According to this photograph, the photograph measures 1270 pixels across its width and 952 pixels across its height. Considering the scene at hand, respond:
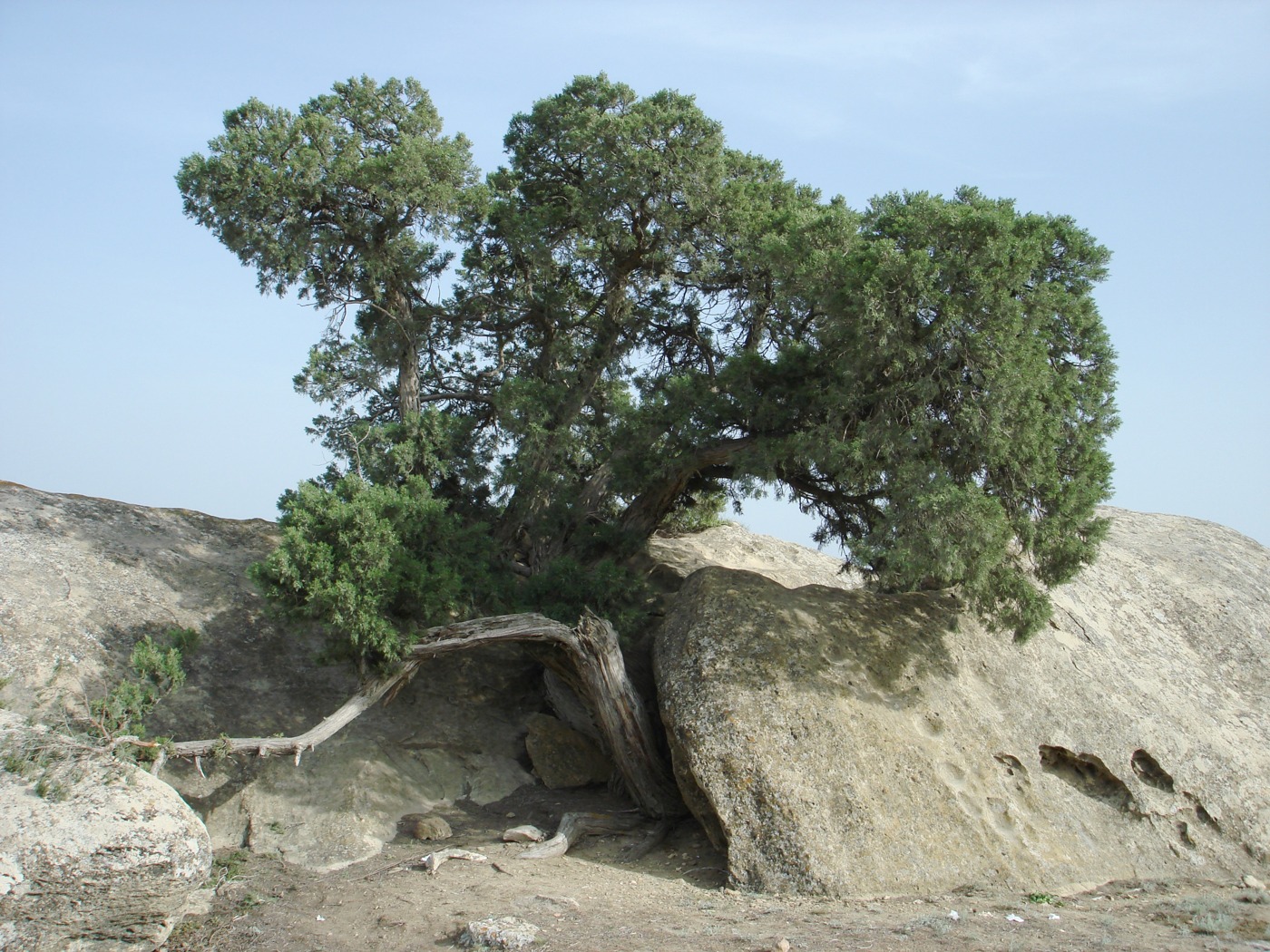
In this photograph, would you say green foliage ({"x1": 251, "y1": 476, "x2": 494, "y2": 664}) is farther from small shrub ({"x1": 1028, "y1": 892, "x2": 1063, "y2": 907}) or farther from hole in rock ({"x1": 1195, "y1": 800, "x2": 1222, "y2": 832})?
hole in rock ({"x1": 1195, "y1": 800, "x2": 1222, "y2": 832})

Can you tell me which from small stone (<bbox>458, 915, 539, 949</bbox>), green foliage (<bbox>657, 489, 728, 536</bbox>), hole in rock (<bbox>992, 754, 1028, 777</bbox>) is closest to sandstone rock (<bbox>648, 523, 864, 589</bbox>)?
green foliage (<bbox>657, 489, 728, 536</bbox>)

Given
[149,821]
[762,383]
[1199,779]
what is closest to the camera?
[149,821]

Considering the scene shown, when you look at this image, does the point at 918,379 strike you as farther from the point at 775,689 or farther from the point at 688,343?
the point at 688,343

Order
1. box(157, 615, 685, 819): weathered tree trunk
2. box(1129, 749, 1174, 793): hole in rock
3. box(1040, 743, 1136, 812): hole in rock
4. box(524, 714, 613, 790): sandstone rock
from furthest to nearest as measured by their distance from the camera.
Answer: box(524, 714, 613, 790): sandstone rock
box(1129, 749, 1174, 793): hole in rock
box(157, 615, 685, 819): weathered tree trunk
box(1040, 743, 1136, 812): hole in rock

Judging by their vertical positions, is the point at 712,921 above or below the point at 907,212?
below

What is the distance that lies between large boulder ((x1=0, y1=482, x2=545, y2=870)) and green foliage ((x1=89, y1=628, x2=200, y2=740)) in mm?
1012

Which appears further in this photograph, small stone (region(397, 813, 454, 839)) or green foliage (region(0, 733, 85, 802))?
small stone (region(397, 813, 454, 839))

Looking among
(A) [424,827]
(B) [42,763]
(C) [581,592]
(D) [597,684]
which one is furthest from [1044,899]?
(B) [42,763]

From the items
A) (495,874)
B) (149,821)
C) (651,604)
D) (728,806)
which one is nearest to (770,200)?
(651,604)

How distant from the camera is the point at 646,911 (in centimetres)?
1021

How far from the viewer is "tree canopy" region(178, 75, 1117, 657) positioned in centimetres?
1239

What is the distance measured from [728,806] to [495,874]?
2764 millimetres

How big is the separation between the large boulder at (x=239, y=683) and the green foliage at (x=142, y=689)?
1.01 m

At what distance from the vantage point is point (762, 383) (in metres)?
14.5
